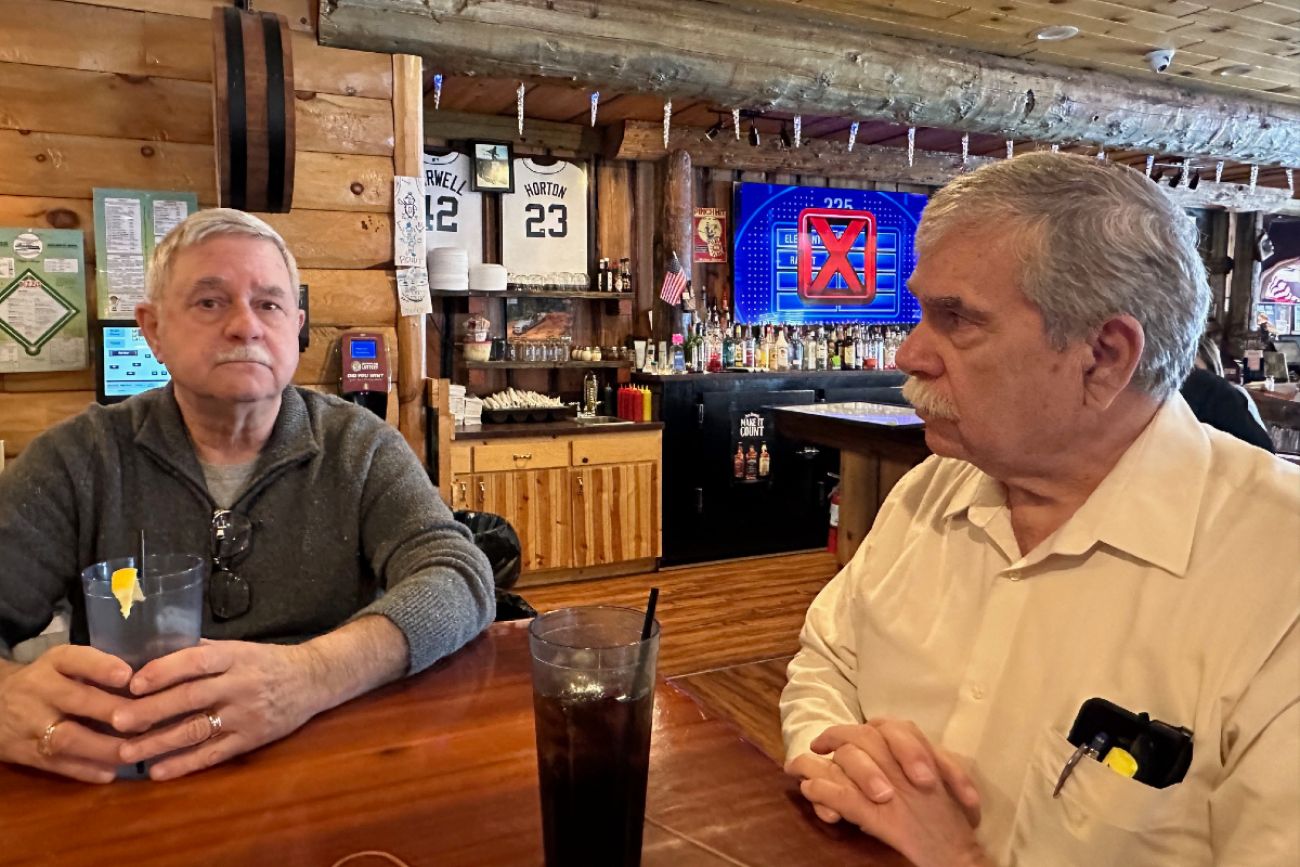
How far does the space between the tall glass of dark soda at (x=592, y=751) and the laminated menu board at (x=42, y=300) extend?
2.84 meters

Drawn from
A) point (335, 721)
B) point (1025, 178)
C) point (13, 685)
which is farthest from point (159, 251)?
point (1025, 178)

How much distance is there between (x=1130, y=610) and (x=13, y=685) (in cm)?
126

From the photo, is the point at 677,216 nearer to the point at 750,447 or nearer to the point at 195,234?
the point at 750,447

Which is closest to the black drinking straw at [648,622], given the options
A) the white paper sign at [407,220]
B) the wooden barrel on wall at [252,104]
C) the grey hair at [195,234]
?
the grey hair at [195,234]

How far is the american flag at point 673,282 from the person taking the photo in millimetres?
6016

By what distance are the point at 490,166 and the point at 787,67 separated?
218 centimetres

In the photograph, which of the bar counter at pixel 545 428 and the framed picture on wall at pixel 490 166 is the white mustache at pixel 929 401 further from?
the framed picture on wall at pixel 490 166

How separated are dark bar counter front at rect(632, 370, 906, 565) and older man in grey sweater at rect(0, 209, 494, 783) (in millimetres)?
4102

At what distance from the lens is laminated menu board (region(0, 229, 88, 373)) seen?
2916 mm

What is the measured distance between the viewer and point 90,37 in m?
2.96

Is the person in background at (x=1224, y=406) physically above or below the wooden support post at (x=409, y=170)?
below

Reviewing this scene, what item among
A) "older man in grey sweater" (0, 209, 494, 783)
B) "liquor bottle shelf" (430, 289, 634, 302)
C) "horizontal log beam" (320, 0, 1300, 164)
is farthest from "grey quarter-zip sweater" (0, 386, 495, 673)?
"liquor bottle shelf" (430, 289, 634, 302)

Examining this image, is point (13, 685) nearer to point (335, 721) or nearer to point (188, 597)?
point (188, 597)

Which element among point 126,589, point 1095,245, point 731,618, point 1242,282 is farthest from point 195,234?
point 1242,282
